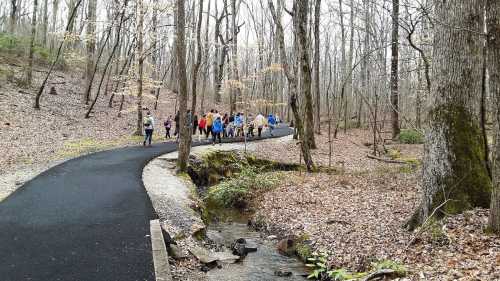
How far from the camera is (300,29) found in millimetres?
18766

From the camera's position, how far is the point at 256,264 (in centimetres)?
866

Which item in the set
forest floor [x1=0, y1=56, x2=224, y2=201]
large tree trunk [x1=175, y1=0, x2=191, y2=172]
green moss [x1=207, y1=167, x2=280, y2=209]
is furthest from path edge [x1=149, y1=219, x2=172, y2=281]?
large tree trunk [x1=175, y1=0, x2=191, y2=172]

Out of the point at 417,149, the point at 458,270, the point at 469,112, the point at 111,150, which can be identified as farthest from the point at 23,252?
the point at 417,149

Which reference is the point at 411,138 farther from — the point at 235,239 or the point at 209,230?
the point at 235,239

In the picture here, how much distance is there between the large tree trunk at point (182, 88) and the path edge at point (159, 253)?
6335 mm

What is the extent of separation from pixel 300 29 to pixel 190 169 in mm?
8025

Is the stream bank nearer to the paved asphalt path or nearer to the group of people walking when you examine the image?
the paved asphalt path

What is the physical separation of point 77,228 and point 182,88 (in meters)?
7.30

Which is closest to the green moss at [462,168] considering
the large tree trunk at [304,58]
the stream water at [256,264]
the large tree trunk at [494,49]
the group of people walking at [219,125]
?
the large tree trunk at [494,49]

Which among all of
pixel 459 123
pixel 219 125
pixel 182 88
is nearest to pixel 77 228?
pixel 182 88

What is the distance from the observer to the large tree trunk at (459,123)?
7.50 metres

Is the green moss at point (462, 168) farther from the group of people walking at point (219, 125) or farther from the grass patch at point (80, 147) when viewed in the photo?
the group of people walking at point (219, 125)

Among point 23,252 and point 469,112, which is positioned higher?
point 469,112

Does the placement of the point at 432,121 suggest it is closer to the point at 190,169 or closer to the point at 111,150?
the point at 190,169
